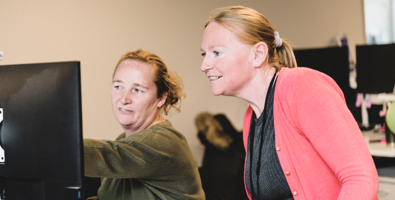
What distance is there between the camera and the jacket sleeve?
909mm

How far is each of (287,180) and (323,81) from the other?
281 millimetres

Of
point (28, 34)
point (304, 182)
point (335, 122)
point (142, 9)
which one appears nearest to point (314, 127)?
point (335, 122)

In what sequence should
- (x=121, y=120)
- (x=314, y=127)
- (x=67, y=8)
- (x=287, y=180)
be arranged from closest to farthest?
(x=314, y=127) < (x=287, y=180) < (x=121, y=120) < (x=67, y=8)

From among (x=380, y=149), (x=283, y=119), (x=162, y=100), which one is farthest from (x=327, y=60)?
(x=283, y=119)

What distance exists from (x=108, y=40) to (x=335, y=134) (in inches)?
61.8

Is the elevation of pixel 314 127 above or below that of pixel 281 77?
below

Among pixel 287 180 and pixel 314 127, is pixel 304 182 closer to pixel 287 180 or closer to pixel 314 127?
pixel 287 180

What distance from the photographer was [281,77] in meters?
0.97

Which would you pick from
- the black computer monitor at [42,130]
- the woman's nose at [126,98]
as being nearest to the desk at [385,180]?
the woman's nose at [126,98]

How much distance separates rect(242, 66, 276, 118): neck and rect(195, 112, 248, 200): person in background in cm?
137

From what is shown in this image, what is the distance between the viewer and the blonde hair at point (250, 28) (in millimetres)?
1040

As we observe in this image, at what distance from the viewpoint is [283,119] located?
3.06 ft

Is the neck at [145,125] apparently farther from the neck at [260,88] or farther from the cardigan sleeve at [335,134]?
the cardigan sleeve at [335,134]

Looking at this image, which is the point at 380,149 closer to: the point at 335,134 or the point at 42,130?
the point at 335,134
